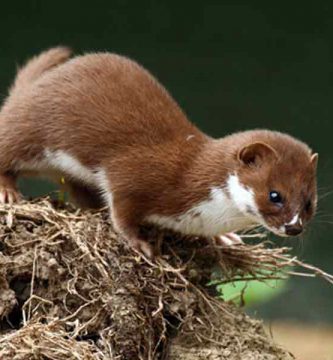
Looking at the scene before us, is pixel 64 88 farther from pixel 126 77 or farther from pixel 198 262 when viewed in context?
pixel 198 262

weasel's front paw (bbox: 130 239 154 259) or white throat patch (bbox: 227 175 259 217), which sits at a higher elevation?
white throat patch (bbox: 227 175 259 217)

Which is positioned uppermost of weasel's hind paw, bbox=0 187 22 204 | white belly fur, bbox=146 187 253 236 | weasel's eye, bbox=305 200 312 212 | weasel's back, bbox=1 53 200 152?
weasel's back, bbox=1 53 200 152

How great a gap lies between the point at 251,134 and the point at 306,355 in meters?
2.21

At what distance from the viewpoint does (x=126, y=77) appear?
195 inches

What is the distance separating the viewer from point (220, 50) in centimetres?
730

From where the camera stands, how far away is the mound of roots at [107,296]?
440cm

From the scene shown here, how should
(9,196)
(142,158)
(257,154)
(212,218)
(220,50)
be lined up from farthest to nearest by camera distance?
(220,50)
(9,196)
(142,158)
(212,218)
(257,154)

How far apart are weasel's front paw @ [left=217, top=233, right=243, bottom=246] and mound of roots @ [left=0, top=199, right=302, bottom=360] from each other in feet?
0.60

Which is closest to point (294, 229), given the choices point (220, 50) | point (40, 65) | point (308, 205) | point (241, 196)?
point (308, 205)

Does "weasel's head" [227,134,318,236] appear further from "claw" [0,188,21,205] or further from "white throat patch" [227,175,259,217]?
"claw" [0,188,21,205]

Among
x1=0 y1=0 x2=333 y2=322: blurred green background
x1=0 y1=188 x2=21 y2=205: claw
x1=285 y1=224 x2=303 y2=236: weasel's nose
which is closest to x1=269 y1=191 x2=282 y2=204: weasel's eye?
x1=285 y1=224 x2=303 y2=236: weasel's nose

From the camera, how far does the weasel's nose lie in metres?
4.39

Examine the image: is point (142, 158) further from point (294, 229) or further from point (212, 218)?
point (294, 229)

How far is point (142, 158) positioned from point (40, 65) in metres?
0.95
